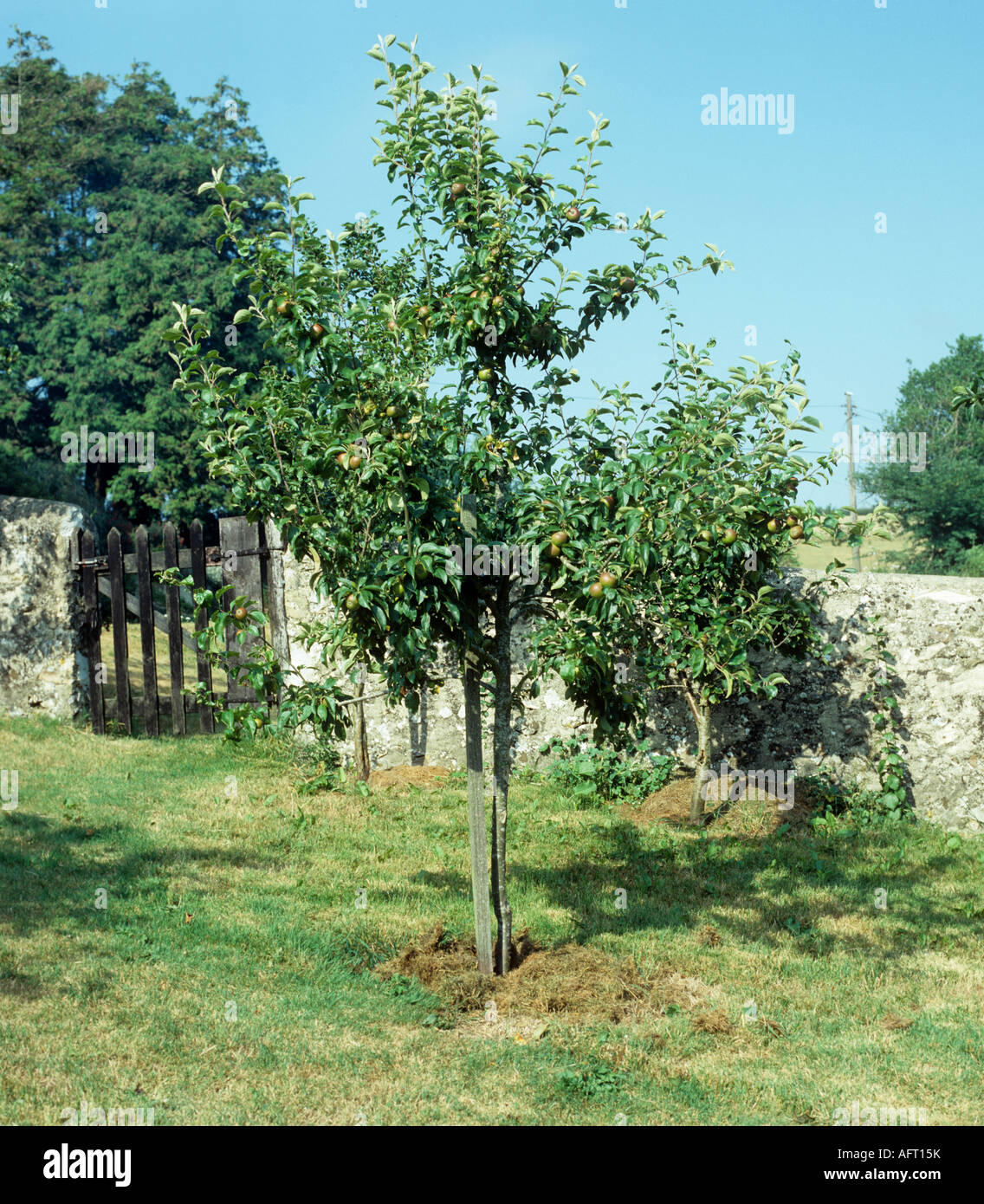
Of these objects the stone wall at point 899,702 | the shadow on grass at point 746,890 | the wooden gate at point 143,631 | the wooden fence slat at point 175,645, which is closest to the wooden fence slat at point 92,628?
the wooden gate at point 143,631

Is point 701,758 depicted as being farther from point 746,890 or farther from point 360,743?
point 360,743

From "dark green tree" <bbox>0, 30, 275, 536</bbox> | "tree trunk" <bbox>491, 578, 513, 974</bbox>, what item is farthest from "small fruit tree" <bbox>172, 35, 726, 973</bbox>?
"dark green tree" <bbox>0, 30, 275, 536</bbox>

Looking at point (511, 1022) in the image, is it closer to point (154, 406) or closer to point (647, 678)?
point (647, 678)

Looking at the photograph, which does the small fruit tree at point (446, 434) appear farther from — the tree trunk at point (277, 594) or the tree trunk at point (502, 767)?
the tree trunk at point (277, 594)

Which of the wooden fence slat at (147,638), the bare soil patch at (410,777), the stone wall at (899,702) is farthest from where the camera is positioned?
the wooden fence slat at (147,638)

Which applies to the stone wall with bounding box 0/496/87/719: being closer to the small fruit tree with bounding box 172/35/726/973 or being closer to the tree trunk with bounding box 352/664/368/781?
the tree trunk with bounding box 352/664/368/781

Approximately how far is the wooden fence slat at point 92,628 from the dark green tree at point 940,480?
2887cm

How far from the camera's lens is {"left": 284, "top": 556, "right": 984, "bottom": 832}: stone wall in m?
8.11

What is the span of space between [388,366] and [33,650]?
23.9 feet

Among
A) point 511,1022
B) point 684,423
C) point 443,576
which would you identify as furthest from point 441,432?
point 511,1022

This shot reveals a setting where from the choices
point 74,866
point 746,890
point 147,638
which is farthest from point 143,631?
point 746,890

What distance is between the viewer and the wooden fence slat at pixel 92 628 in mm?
10820

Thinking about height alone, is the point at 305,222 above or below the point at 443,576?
above

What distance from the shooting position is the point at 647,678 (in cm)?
766
